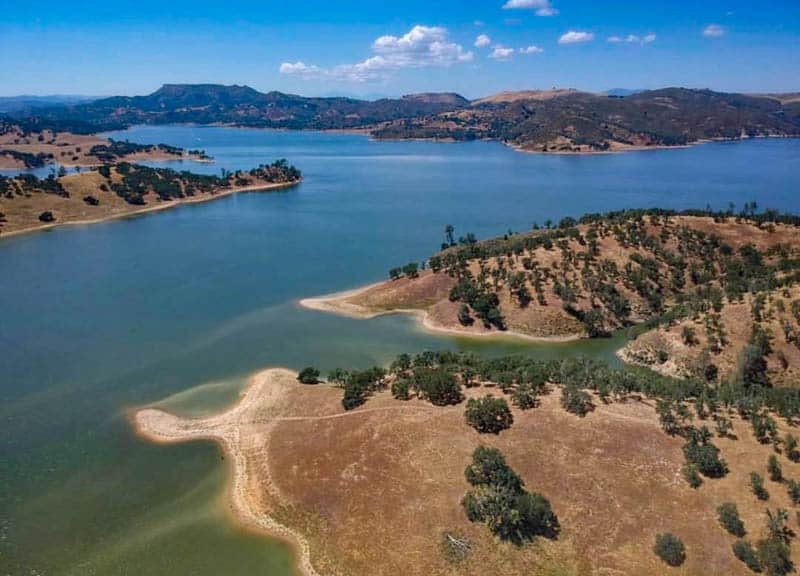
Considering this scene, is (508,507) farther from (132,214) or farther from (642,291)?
(132,214)

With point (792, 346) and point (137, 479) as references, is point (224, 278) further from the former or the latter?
point (792, 346)

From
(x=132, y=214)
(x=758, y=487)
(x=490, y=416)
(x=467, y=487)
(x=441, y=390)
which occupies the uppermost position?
(x=490, y=416)

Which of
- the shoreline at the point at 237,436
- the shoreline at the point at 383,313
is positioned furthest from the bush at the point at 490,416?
the shoreline at the point at 383,313

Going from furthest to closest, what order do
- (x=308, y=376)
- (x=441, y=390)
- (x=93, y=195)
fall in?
(x=93, y=195)
(x=308, y=376)
(x=441, y=390)

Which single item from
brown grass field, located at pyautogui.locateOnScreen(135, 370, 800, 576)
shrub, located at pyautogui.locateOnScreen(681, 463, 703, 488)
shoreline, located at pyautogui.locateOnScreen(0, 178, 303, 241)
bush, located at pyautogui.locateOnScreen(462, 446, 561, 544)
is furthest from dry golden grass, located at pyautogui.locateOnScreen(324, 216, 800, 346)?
shoreline, located at pyautogui.locateOnScreen(0, 178, 303, 241)

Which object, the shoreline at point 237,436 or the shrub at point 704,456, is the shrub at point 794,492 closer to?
the shrub at point 704,456

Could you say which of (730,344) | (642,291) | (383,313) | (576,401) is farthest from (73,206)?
(730,344)
